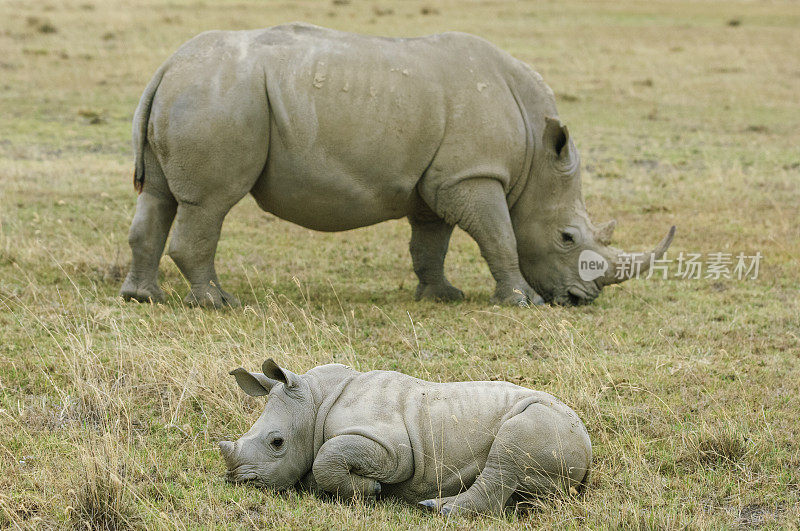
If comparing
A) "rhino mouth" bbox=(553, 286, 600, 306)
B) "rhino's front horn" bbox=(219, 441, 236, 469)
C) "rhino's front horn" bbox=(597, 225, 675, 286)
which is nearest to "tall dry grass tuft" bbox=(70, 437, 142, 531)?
"rhino's front horn" bbox=(219, 441, 236, 469)

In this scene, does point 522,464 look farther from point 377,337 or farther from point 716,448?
point 377,337

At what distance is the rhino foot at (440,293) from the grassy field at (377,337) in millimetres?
213

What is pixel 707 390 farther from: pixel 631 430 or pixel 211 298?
pixel 211 298

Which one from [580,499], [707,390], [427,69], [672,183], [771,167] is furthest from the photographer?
[771,167]

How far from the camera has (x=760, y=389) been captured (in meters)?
7.04

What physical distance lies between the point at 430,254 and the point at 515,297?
113 cm

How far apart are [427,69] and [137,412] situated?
175 inches

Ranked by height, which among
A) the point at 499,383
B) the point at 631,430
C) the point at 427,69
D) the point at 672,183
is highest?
the point at 427,69

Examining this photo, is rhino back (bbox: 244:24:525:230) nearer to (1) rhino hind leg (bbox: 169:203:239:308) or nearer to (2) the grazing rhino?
(2) the grazing rhino

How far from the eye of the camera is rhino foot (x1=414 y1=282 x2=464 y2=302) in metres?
10.1

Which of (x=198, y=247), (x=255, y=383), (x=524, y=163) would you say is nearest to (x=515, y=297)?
(x=524, y=163)

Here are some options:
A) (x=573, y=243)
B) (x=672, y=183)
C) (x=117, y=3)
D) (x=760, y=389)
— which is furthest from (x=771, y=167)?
(x=117, y=3)

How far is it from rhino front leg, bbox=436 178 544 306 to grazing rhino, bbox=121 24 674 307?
13 millimetres

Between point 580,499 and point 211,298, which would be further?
point 211,298
